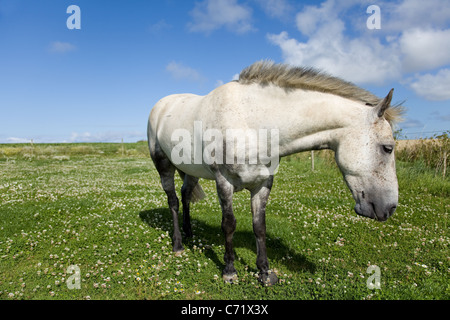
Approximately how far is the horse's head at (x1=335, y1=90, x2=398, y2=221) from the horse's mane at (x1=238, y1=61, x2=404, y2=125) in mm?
319

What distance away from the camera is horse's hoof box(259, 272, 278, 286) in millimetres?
4879

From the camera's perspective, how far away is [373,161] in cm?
375

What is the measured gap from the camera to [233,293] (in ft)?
15.3

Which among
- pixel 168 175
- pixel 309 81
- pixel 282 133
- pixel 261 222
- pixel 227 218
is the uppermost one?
pixel 309 81

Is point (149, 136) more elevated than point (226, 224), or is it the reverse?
point (149, 136)

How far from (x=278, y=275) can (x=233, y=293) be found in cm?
106

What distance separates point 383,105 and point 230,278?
147 inches

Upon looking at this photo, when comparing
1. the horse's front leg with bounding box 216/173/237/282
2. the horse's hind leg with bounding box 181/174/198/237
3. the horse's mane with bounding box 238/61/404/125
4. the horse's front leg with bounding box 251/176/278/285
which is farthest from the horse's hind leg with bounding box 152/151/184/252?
the horse's mane with bounding box 238/61/404/125

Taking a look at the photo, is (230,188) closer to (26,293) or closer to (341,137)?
(341,137)

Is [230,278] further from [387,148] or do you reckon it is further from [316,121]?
[387,148]

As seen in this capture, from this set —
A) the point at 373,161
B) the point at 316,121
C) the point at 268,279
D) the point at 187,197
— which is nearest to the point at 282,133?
the point at 316,121

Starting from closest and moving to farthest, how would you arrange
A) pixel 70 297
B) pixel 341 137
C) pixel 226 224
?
pixel 341 137
pixel 70 297
pixel 226 224

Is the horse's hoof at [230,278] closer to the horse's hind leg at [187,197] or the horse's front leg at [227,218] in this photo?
the horse's front leg at [227,218]

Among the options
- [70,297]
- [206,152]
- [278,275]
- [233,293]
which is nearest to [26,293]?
[70,297]
